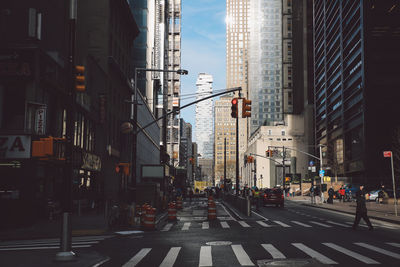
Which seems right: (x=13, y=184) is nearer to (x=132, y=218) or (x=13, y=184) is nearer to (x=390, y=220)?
(x=132, y=218)

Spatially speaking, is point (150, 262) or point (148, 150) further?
point (148, 150)

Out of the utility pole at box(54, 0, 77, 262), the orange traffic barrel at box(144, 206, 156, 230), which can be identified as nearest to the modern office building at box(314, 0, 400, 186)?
the orange traffic barrel at box(144, 206, 156, 230)

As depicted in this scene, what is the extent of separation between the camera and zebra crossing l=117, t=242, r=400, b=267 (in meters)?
11.5

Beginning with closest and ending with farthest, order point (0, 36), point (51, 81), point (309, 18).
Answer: point (0, 36), point (51, 81), point (309, 18)

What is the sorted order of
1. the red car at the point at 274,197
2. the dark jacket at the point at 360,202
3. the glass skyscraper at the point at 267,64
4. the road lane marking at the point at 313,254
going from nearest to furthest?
1. the road lane marking at the point at 313,254
2. the dark jacket at the point at 360,202
3. the red car at the point at 274,197
4. the glass skyscraper at the point at 267,64

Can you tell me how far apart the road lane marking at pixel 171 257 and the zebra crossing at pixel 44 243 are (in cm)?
344

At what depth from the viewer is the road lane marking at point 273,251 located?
1225 cm

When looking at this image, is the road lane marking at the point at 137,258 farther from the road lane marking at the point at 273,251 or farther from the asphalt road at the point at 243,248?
the road lane marking at the point at 273,251

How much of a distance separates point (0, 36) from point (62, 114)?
23.7 feet

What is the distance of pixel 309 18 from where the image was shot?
145m

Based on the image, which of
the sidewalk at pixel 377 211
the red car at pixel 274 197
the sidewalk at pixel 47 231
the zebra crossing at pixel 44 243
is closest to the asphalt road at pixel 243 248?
the zebra crossing at pixel 44 243

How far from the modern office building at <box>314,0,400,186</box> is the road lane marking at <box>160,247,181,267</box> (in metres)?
61.6

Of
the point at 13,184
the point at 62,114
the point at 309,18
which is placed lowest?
the point at 13,184

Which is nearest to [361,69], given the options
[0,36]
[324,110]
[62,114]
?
[324,110]
